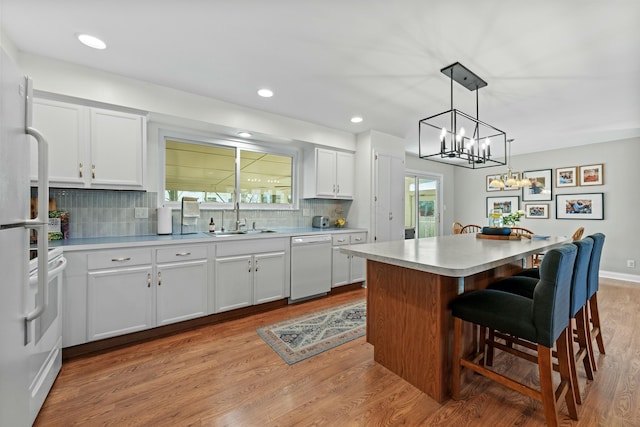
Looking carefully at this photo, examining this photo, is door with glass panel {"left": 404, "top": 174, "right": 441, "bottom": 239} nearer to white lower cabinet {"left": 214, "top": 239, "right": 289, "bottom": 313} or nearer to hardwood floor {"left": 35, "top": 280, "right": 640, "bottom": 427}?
white lower cabinet {"left": 214, "top": 239, "right": 289, "bottom": 313}

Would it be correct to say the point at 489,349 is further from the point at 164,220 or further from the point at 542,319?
the point at 164,220

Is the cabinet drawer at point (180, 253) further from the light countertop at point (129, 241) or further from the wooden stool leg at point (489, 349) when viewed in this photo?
the wooden stool leg at point (489, 349)

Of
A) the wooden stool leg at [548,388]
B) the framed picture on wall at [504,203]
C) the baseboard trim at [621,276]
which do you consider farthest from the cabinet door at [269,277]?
the baseboard trim at [621,276]

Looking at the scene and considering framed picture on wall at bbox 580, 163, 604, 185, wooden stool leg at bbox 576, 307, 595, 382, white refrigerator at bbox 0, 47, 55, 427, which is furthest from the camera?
framed picture on wall at bbox 580, 163, 604, 185

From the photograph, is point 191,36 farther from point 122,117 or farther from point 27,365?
point 27,365

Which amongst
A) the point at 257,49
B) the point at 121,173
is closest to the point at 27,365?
the point at 121,173

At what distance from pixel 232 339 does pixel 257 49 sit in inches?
97.8

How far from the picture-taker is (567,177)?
5.13 meters

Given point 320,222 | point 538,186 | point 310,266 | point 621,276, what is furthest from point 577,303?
point 538,186

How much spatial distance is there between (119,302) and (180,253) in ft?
1.97

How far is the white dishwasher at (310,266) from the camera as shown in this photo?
11.2 feet

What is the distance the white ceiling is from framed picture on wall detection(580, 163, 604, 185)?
1.95 meters

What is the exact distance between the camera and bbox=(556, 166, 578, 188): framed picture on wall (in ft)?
16.5

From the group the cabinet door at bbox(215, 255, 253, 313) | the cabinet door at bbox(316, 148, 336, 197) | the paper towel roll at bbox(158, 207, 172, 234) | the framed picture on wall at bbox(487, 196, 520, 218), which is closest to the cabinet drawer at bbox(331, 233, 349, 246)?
the cabinet door at bbox(316, 148, 336, 197)
